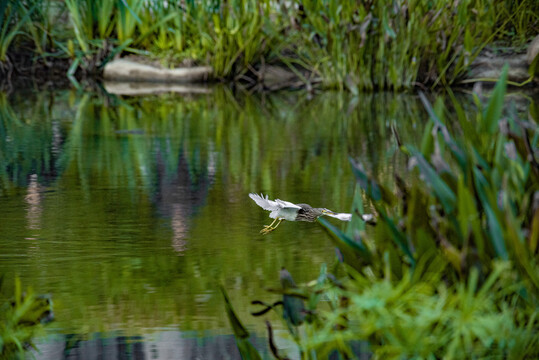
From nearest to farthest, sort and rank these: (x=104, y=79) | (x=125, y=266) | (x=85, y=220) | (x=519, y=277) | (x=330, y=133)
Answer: (x=519, y=277) → (x=125, y=266) → (x=85, y=220) → (x=330, y=133) → (x=104, y=79)

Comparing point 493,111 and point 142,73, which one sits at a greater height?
point 493,111

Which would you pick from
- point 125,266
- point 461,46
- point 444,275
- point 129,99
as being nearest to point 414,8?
point 461,46

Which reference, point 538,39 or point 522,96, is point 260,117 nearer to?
point 522,96

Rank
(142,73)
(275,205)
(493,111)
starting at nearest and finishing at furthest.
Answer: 1. (493,111)
2. (275,205)
3. (142,73)


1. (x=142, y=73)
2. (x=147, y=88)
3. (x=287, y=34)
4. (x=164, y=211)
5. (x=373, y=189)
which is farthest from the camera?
(x=142, y=73)

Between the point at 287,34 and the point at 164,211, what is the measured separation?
22.8 ft

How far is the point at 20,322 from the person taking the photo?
175 centimetres

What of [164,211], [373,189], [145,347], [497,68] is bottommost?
[497,68]

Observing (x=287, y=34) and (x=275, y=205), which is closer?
(x=275, y=205)

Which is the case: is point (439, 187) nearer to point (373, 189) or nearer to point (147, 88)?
point (373, 189)

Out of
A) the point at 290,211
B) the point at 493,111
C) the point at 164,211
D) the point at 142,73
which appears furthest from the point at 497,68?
the point at 493,111

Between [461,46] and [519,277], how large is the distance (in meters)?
6.91

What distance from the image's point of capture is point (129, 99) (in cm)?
784

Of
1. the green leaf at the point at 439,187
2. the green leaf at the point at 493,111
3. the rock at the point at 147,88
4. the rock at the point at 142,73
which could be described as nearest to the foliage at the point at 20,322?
the green leaf at the point at 439,187
